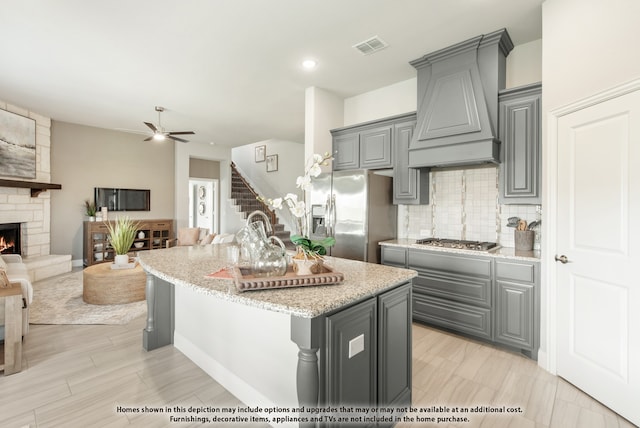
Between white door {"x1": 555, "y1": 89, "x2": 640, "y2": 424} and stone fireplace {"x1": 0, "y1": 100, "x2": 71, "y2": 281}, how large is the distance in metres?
6.87

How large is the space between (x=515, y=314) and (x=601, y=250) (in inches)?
34.8

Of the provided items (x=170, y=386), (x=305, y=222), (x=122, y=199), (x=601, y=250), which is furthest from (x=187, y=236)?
(x=601, y=250)

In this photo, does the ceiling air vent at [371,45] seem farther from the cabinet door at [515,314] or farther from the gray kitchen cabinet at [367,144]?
the cabinet door at [515,314]

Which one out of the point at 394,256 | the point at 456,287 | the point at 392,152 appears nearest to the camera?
the point at 456,287

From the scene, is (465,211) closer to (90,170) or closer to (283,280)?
(283,280)

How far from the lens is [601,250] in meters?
2.00

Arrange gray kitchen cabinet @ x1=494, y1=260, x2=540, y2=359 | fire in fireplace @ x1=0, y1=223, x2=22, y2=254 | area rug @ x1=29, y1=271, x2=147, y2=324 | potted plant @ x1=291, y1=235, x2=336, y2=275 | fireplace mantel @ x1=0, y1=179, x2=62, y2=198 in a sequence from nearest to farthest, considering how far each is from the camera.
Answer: potted plant @ x1=291, y1=235, x2=336, y2=275
gray kitchen cabinet @ x1=494, y1=260, x2=540, y2=359
area rug @ x1=29, y1=271, x2=147, y2=324
fireplace mantel @ x1=0, y1=179, x2=62, y2=198
fire in fireplace @ x1=0, y1=223, x2=22, y2=254

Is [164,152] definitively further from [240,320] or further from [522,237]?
[522,237]

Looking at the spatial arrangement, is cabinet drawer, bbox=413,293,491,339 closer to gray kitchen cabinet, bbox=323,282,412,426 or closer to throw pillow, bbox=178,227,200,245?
gray kitchen cabinet, bbox=323,282,412,426

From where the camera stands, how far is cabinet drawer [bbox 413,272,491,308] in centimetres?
279

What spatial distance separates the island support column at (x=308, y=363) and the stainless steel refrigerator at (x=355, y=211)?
2.29 metres

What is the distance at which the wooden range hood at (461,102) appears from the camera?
9.42 ft

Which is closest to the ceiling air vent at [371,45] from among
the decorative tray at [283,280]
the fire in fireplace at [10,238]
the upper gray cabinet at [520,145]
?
the upper gray cabinet at [520,145]

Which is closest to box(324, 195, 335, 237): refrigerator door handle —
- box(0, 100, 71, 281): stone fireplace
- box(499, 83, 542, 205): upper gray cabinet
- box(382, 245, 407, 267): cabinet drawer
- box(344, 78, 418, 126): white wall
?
box(382, 245, 407, 267): cabinet drawer
